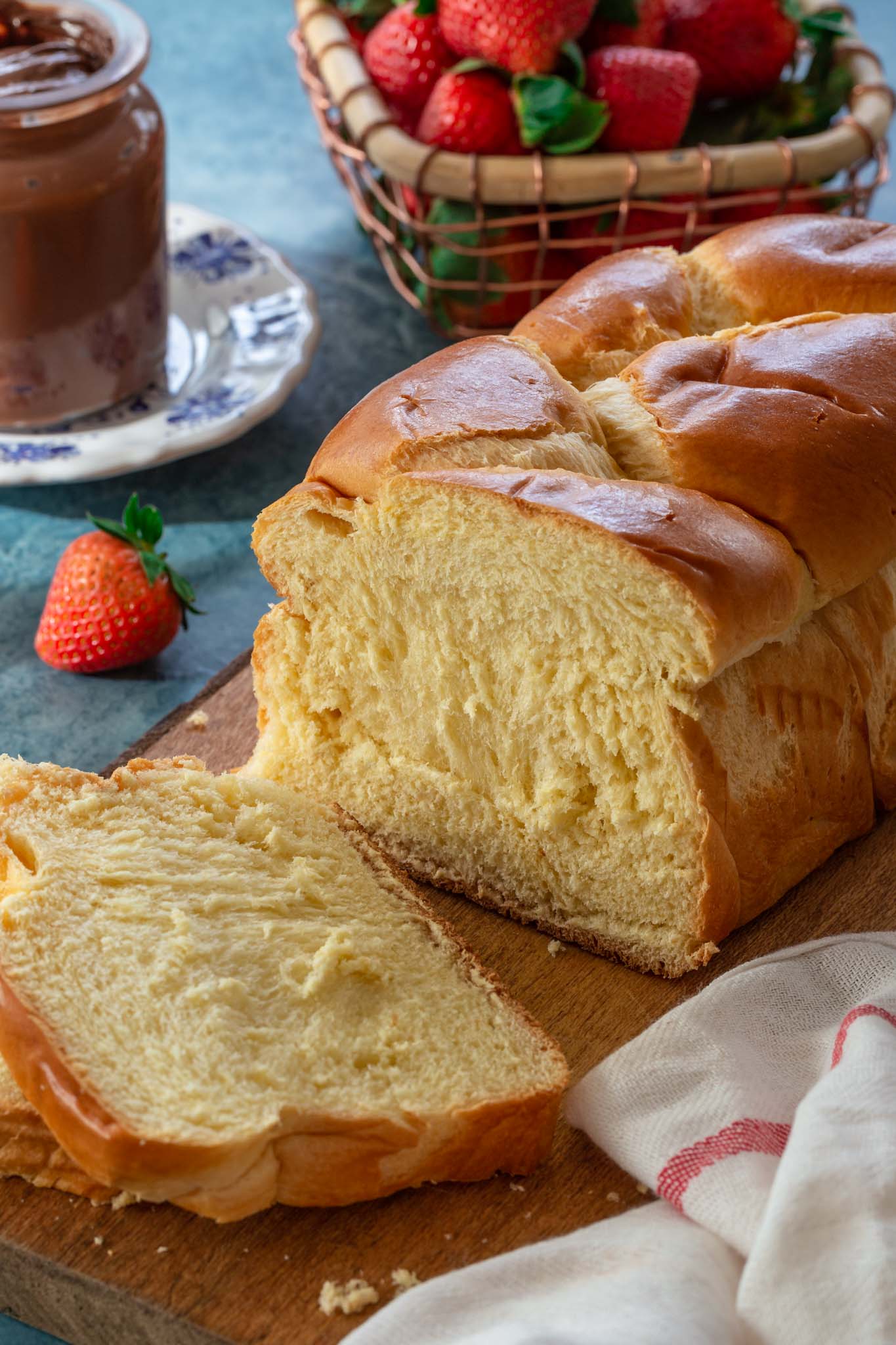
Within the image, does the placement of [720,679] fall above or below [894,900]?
above

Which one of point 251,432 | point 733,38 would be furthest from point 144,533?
point 733,38

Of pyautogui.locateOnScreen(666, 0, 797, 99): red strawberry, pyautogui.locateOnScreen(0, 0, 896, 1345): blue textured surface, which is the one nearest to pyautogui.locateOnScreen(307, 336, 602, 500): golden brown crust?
pyautogui.locateOnScreen(0, 0, 896, 1345): blue textured surface

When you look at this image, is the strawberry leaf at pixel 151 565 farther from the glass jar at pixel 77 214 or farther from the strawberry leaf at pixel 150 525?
the glass jar at pixel 77 214

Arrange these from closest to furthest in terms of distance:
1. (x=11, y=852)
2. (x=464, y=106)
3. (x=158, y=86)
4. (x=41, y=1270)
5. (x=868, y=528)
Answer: (x=41, y=1270)
(x=11, y=852)
(x=868, y=528)
(x=464, y=106)
(x=158, y=86)

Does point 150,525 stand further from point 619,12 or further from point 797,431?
point 619,12

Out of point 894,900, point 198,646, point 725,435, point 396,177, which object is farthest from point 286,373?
point 894,900

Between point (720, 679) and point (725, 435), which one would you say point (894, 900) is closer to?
point (720, 679)
